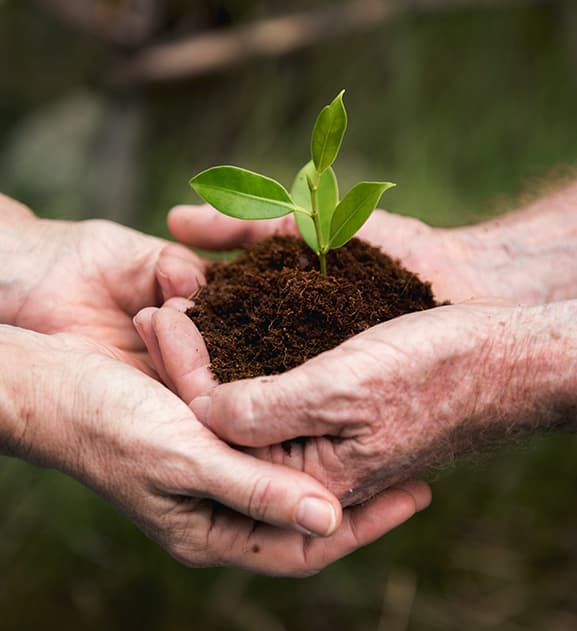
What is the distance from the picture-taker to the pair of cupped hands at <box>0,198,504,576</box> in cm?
102

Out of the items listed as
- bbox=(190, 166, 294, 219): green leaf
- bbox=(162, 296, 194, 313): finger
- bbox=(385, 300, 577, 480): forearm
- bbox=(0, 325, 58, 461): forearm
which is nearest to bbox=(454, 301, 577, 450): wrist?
bbox=(385, 300, 577, 480): forearm

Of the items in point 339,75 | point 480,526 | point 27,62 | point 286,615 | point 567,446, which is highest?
point 339,75

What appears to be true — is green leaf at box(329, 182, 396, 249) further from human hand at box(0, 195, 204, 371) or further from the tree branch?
the tree branch

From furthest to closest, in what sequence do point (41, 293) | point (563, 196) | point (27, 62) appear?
point (27, 62) < point (563, 196) < point (41, 293)

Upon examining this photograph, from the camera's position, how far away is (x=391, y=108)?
9.98ft

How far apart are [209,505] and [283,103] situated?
7.57 feet

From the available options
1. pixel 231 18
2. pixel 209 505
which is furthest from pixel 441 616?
pixel 231 18

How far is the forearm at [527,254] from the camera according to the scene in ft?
5.09

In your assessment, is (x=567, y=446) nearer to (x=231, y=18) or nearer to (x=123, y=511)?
(x=123, y=511)

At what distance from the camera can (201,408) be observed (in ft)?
3.61

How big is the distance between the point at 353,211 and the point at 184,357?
0.35m

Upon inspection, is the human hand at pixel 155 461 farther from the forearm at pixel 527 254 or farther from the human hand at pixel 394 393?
the forearm at pixel 527 254

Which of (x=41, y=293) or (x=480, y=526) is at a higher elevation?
(x=41, y=293)

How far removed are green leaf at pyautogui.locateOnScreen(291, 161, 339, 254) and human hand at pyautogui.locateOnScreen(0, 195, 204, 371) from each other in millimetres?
237
